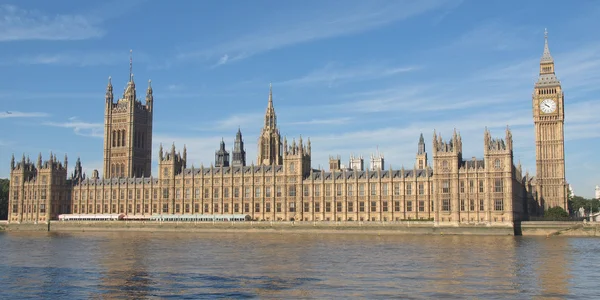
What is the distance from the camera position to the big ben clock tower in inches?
5994

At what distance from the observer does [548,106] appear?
510 ft

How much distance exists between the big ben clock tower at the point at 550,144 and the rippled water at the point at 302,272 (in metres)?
68.6

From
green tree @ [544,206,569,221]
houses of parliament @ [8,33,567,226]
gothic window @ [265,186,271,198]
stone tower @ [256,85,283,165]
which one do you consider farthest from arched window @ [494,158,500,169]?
stone tower @ [256,85,283,165]

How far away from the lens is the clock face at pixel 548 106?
155 metres

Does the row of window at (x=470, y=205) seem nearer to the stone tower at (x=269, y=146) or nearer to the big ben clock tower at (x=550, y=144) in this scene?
the big ben clock tower at (x=550, y=144)

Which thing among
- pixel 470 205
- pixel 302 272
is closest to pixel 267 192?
pixel 470 205

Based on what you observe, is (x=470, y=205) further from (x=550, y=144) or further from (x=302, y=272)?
(x=302, y=272)

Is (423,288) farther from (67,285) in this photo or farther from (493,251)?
(493,251)

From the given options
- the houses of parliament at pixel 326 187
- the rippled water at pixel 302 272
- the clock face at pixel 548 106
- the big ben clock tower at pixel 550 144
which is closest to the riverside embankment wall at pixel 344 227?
the houses of parliament at pixel 326 187

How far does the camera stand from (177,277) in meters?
55.6

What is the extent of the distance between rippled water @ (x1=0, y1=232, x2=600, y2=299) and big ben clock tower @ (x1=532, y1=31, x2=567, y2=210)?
68623 millimetres

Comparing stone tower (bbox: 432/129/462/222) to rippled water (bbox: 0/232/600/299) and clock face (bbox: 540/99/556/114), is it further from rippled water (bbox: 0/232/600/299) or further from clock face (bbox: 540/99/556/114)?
rippled water (bbox: 0/232/600/299)

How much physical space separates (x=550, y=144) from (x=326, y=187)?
51168 millimetres

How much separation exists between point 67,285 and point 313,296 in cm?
1894
